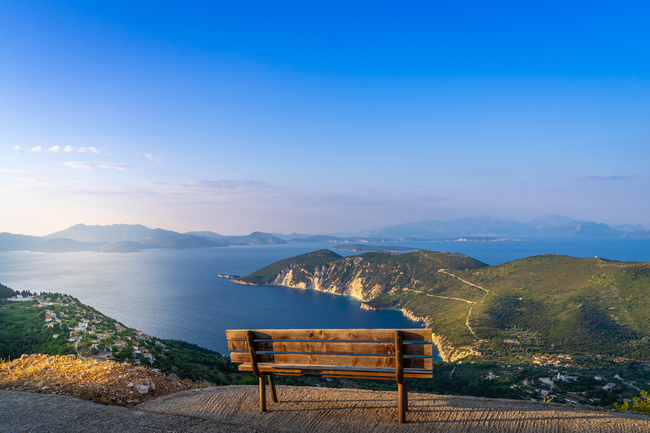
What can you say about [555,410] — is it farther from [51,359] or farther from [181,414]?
[51,359]

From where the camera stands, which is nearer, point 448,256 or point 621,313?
point 621,313

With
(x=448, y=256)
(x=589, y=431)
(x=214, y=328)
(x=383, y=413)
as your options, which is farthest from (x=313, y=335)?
(x=448, y=256)

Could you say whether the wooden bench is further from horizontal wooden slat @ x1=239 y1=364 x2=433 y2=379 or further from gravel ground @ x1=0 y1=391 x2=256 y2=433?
gravel ground @ x1=0 y1=391 x2=256 y2=433

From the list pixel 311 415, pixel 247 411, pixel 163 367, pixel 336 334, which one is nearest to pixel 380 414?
pixel 311 415

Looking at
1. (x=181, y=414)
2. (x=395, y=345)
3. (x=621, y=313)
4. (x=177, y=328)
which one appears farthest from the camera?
(x=177, y=328)

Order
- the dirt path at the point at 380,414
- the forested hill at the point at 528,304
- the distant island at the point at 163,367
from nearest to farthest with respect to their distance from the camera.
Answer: the dirt path at the point at 380,414
the distant island at the point at 163,367
the forested hill at the point at 528,304

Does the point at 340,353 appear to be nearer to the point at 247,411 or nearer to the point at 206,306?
the point at 247,411

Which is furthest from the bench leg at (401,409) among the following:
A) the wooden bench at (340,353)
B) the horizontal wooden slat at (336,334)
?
the horizontal wooden slat at (336,334)

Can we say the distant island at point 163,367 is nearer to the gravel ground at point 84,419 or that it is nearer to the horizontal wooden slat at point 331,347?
the gravel ground at point 84,419
